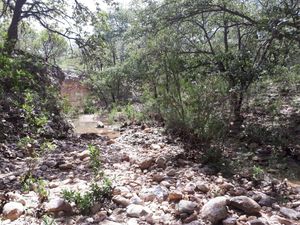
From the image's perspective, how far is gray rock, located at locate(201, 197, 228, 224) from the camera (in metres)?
2.76

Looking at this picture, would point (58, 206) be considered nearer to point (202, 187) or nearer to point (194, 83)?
point (202, 187)

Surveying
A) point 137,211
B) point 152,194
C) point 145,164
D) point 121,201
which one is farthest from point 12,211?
point 145,164

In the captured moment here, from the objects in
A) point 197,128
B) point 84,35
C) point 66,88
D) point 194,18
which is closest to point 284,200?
point 197,128

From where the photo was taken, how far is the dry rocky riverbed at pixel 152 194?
2842mm

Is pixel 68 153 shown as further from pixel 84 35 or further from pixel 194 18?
pixel 194 18

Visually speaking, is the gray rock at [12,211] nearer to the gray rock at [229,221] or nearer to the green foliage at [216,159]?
the gray rock at [229,221]

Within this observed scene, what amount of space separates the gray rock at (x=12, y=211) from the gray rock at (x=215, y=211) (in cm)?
163

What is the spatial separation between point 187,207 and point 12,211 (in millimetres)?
1564

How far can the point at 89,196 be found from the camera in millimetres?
3018

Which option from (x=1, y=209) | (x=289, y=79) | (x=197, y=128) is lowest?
(x=1, y=209)

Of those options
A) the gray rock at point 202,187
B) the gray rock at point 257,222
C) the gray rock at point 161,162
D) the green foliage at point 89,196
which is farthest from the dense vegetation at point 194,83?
the gray rock at point 257,222

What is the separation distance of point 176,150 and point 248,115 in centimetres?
282

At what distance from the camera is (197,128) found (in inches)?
202

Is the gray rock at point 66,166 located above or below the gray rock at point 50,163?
below
